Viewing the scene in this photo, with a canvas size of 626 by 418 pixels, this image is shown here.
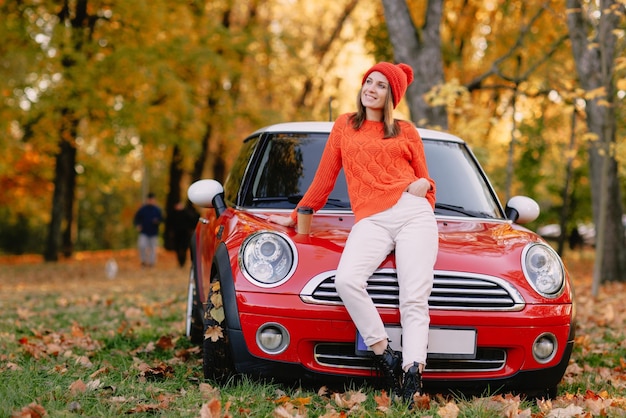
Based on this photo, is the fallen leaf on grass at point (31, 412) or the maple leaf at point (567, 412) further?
the maple leaf at point (567, 412)

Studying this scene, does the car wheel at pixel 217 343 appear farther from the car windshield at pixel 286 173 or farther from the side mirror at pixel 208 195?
the side mirror at pixel 208 195

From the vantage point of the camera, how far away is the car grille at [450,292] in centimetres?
388

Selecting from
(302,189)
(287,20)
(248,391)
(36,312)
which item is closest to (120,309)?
(36,312)

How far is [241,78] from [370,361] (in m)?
20.7

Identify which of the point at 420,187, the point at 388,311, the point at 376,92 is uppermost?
the point at 376,92

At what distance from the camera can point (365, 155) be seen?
13.9 feet

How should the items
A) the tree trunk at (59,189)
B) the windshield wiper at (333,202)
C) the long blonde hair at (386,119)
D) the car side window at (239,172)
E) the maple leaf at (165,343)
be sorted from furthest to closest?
the tree trunk at (59,189)
the maple leaf at (165,343)
the car side window at (239,172)
the windshield wiper at (333,202)
the long blonde hair at (386,119)

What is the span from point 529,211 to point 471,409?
1.83 metres

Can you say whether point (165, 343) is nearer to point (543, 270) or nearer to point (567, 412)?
point (543, 270)

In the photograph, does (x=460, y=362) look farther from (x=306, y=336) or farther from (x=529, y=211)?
(x=529, y=211)

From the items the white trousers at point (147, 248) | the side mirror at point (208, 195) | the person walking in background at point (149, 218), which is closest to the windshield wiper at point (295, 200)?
the side mirror at point (208, 195)

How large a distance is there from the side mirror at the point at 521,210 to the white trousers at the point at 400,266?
1143 mm

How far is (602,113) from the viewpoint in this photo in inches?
461

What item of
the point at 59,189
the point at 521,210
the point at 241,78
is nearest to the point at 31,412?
the point at 521,210
